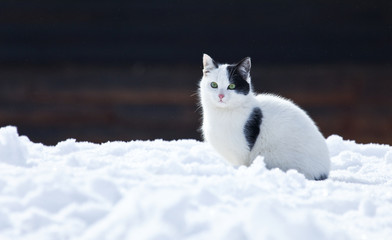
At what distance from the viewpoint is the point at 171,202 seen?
7.65ft

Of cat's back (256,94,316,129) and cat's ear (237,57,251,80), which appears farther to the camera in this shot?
cat's ear (237,57,251,80)

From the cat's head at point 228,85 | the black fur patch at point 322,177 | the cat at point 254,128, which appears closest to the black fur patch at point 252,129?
the cat at point 254,128

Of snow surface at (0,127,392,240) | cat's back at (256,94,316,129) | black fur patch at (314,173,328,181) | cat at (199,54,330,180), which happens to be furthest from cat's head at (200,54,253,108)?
black fur patch at (314,173,328,181)

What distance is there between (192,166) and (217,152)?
74 centimetres

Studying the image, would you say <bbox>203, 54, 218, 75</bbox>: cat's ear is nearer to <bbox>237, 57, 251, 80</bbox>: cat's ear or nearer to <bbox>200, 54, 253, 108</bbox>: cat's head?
<bbox>200, 54, 253, 108</bbox>: cat's head

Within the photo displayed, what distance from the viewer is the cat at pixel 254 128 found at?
3490mm

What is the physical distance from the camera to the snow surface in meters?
2.24

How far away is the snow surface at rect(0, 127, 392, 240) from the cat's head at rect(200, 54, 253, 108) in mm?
532

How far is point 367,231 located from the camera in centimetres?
245

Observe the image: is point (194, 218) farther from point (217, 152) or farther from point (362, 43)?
point (362, 43)

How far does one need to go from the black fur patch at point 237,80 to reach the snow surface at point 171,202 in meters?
0.63

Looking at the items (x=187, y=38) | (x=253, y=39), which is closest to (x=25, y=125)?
(x=187, y=38)

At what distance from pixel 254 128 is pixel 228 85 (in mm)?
312

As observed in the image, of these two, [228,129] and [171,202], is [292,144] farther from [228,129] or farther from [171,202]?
[171,202]
